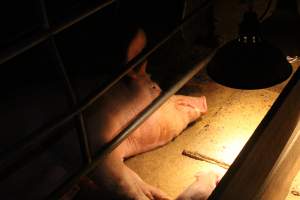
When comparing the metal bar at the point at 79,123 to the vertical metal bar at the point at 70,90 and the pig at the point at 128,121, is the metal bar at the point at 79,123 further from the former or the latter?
the pig at the point at 128,121

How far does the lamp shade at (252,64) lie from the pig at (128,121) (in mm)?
1239

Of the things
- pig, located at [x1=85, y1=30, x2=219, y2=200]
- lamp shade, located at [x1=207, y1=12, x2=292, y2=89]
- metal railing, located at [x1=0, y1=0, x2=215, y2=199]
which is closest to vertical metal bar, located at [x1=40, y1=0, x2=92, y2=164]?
metal railing, located at [x1=0, y1=0, x2=215, y2=199]

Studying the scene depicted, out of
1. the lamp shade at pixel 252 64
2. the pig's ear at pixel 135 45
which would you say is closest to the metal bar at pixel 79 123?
the lamp shade at pixel 252 64

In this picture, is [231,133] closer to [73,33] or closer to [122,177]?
[122,177]

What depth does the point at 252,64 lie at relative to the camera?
89.0 inches

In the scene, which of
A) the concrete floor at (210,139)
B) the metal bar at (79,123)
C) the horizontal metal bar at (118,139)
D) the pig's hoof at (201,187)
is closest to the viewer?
the metal bar at (79,123)

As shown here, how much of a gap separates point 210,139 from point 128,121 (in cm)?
101

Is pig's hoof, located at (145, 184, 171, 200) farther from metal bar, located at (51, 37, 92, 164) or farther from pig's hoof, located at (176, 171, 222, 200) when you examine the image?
metal bar, located at (51, 37, 92, 164)

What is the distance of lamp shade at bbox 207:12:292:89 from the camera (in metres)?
2.24

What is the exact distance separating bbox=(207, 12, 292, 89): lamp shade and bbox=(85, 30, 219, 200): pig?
1239 mm

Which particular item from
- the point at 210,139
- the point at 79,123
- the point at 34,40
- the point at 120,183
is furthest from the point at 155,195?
the point at 34,40

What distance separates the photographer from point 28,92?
3430 mm

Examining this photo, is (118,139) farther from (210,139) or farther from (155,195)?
(210,139)

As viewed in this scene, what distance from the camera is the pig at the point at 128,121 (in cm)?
310
